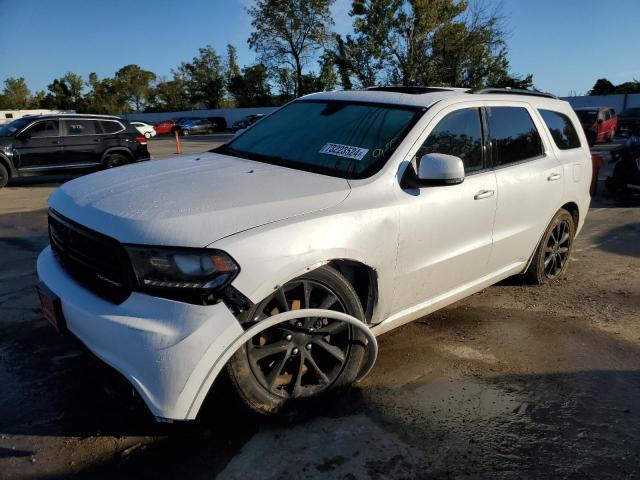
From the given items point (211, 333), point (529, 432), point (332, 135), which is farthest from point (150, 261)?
point (529, 432)

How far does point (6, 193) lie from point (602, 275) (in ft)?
35.7

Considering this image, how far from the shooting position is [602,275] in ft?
17.1

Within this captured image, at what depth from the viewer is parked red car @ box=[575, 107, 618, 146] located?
67.5 feet

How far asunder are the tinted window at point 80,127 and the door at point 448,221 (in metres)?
10.7

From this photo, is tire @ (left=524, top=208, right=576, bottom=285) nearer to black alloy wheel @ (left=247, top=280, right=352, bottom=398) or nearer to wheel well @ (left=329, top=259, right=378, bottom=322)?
wheel well @ (left=329, top=259, right=378, bottom=322)

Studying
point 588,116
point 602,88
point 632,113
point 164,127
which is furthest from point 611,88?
point 164,127

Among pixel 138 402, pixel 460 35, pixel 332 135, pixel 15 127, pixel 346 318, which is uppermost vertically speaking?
pixel 460 35

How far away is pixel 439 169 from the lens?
2875 millimetres

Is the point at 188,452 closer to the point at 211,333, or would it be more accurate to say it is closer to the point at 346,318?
the point at 211,333

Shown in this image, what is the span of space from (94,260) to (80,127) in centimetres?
1082

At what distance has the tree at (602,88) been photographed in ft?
151

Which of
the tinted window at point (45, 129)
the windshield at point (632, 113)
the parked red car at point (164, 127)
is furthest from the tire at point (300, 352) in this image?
the parked red car at point (164, 127)

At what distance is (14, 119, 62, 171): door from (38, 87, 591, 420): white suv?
931 cm

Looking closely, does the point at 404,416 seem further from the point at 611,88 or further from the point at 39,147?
the point at 611,88
